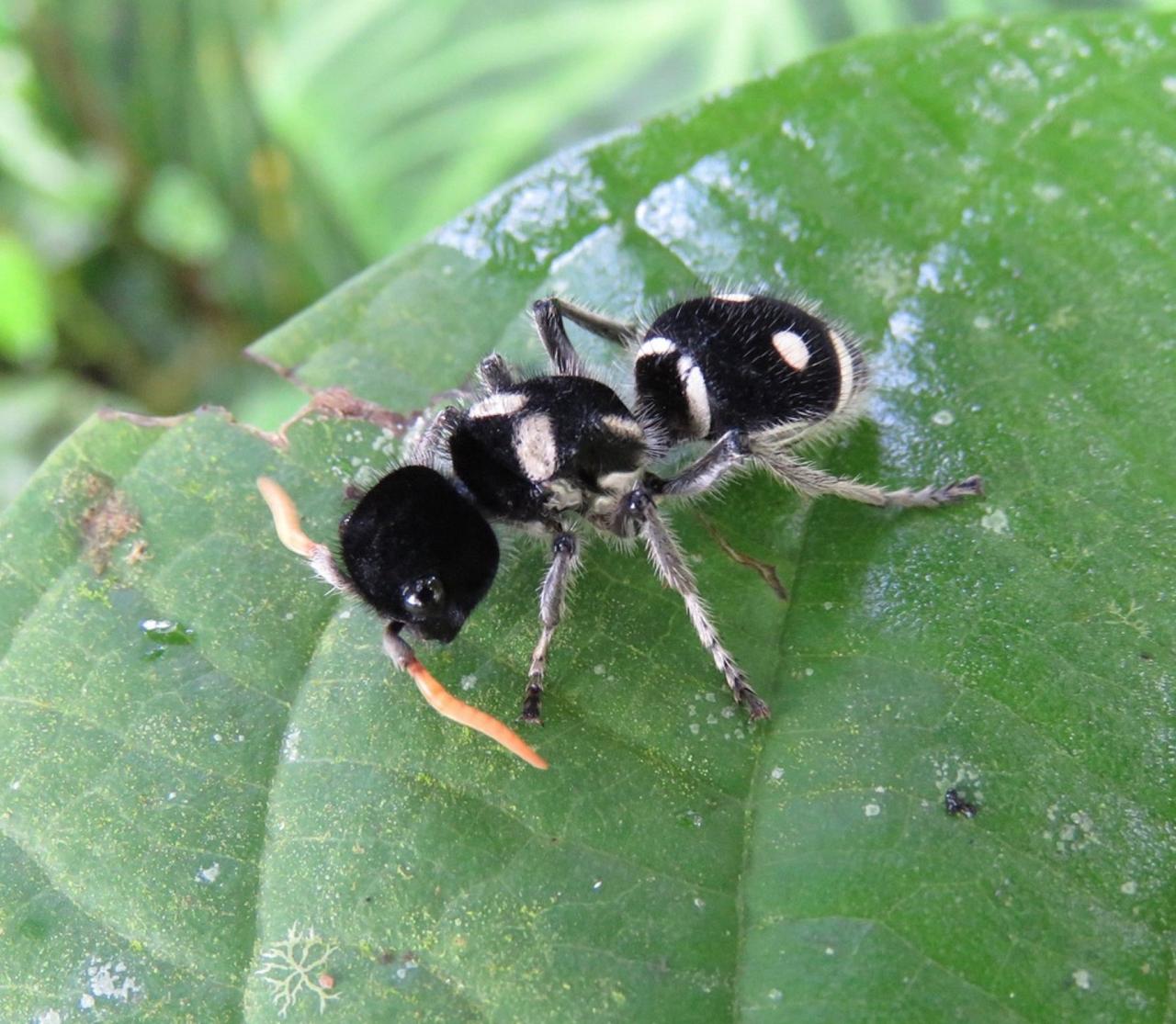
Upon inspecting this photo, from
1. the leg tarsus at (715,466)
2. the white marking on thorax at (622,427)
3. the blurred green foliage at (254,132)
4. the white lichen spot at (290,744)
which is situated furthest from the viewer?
the blurred green foliage at (254,132)

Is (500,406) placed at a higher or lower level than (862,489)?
higher

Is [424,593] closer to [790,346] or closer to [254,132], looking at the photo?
[790,346]

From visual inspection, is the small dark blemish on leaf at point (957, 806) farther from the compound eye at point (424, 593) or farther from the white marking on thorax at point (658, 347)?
the white marking on thorax at point (658, 347)

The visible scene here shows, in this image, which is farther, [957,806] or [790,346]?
[790,346]

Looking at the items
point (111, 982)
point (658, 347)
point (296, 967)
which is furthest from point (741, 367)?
point (111, 982)

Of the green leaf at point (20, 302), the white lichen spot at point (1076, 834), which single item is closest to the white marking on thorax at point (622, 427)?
the white lichen spot at point (1076, 834)

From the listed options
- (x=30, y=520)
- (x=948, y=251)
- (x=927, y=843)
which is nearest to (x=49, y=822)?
(x=30, y=520)

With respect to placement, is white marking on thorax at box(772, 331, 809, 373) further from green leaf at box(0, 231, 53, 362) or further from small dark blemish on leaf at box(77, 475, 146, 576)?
green leaf at box(0, 231, 53, 362)
